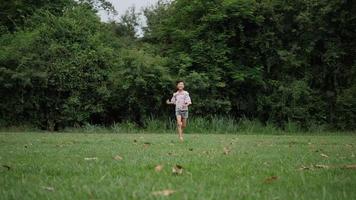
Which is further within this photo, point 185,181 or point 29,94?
point 29,94

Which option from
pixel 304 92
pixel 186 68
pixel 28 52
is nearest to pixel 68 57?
pixel 28 52

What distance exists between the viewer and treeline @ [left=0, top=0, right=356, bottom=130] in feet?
85.7

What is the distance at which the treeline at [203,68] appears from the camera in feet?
85.7

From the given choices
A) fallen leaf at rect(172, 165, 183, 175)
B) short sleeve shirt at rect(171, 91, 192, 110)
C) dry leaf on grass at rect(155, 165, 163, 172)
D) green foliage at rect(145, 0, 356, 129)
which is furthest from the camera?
green foliage at rect(145, 0, 356, 129)

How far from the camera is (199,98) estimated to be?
27.1 metres

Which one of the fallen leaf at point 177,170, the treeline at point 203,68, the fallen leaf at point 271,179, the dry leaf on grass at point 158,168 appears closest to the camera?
the fallen leaf at point 271,179

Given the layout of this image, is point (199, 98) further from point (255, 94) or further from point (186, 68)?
point (255, 94)

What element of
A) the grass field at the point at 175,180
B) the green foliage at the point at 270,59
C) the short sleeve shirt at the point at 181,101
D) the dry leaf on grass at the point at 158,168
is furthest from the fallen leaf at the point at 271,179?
the green foliage at the point at 270,59

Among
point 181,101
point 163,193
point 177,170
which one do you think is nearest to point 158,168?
point 177,170

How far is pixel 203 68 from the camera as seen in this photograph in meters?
28.1

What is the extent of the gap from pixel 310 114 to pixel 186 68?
7.56 m

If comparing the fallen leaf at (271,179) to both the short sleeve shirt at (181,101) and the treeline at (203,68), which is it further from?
the treeline at (203,68)

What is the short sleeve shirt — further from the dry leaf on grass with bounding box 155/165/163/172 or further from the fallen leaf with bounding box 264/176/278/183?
A: the fallen leaf with bounding box 264/176/278/183

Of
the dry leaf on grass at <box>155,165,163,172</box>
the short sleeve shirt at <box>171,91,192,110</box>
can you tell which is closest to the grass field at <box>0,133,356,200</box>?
the dry leaf on grass at <box>155,165,163,172</box>
